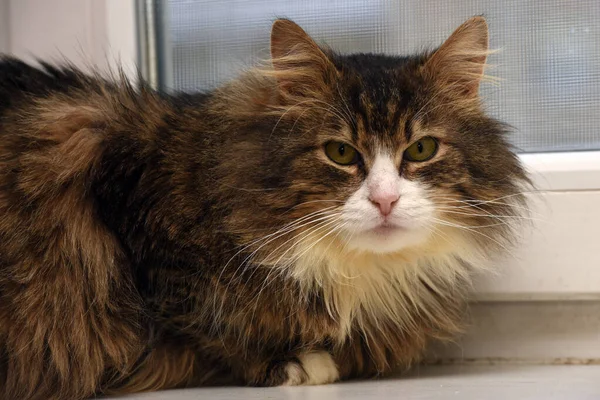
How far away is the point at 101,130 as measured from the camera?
5.26 ft

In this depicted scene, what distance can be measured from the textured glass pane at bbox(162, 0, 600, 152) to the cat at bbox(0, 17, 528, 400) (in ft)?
1.19

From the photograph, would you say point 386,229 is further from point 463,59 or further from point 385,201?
point 463,59

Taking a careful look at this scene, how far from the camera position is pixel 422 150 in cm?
149

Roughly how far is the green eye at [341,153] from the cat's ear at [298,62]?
11 centimetres

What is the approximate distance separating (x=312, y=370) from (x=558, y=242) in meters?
0.72

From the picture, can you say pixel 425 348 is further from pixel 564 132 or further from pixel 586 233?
pixel 564 132

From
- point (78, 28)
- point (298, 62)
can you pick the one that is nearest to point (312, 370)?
point (298, 62)

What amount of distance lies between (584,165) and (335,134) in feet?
2.34

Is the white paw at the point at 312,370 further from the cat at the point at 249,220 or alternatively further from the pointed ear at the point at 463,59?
the pointed ear at the point at 463,59

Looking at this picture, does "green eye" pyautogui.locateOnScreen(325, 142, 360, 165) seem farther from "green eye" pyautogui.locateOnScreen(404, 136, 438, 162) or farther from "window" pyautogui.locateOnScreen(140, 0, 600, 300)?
"window" pyautogui.locateOnScreen(140, 0, 600, 300)

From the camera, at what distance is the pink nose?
138cm

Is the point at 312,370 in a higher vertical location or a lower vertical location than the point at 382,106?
lower

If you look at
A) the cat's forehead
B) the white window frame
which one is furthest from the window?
the cat's forehead

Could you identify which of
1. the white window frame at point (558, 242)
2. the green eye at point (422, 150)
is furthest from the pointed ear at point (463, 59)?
the white window frame at point (558, 242)
